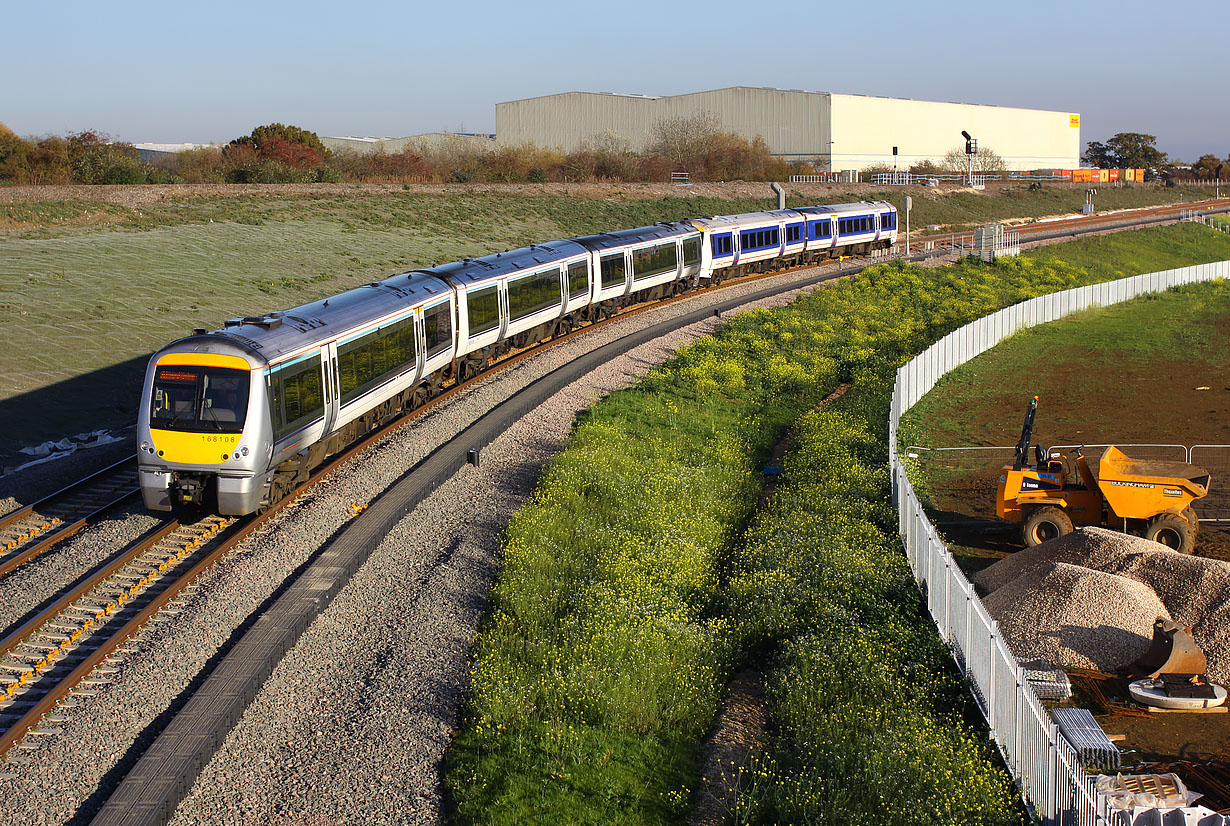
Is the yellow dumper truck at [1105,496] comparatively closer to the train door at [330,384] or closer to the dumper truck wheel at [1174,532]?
the dumper truck wheel at [1174,532]

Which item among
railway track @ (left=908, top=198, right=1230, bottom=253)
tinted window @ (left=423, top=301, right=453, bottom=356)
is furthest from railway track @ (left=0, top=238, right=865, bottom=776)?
railway track @ (left=908, top=198, right=1230, bottom=253)

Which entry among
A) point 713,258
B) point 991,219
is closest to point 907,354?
point 713,258

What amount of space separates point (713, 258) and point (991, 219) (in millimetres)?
50225

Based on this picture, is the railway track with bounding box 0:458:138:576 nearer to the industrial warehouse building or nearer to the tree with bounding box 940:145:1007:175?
the industrial warehouse building

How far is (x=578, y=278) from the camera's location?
3228 centimetres

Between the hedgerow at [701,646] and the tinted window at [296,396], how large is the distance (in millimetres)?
Answer: 4118

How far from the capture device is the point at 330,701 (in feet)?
37.6

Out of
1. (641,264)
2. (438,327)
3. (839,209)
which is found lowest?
(438,327)

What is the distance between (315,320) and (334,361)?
883mm

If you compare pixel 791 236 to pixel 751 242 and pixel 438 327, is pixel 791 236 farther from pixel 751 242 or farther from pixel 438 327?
pixel 438 327

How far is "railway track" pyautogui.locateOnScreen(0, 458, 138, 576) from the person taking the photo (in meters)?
15.8

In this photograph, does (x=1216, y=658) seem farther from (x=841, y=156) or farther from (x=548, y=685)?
(x=841, y=156)

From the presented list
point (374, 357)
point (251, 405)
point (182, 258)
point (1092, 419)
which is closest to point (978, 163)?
point (182, 258)

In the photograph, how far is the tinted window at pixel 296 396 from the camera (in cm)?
1644
